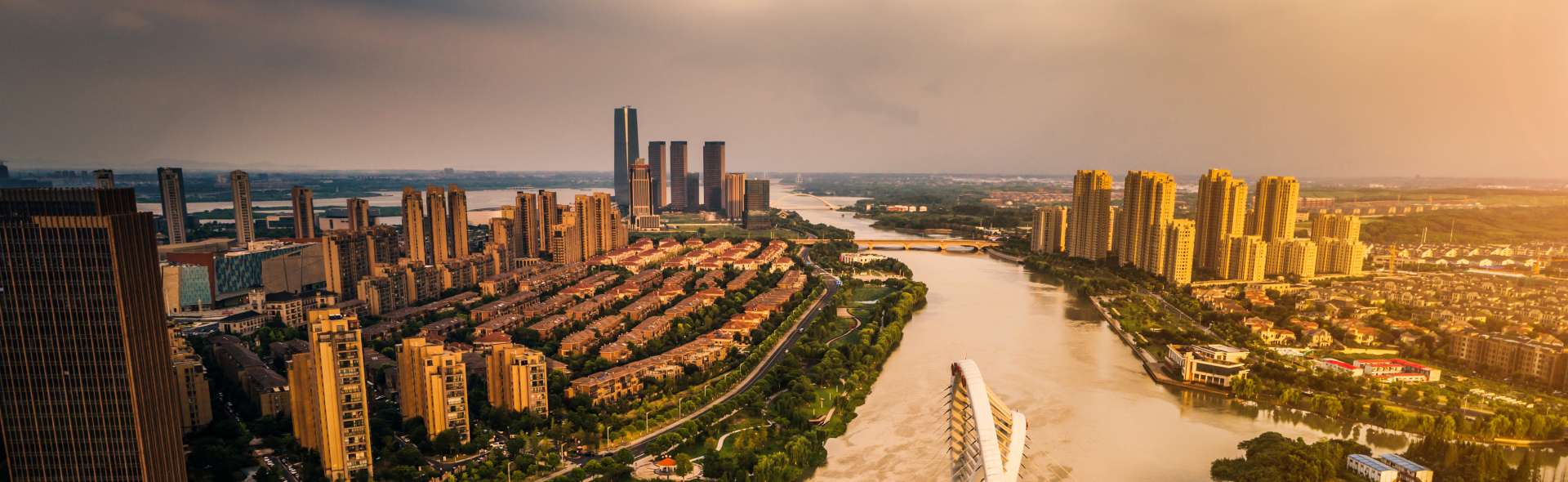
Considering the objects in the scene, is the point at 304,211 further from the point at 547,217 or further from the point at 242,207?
the point at 547,217

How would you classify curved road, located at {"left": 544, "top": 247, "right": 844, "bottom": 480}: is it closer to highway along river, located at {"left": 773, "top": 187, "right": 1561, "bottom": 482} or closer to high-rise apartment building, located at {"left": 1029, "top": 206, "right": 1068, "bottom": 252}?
highway along river, located at {"left": 773, "top": 187, "right": 1561, "bottom": 482}

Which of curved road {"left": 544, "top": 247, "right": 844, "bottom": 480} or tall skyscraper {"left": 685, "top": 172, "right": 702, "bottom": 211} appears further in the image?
tall skyscraper {"left": 685, "top": 172, "right": 702, "bottom": 211}

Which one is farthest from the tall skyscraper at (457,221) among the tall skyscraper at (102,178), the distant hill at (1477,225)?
the distant hill at (1477,225)

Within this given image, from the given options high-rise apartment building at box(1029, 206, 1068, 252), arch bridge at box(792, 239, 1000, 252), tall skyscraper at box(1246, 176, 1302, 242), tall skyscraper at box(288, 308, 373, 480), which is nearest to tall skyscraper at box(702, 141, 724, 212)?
arch bridge at box(792, 239, 1000, 252)

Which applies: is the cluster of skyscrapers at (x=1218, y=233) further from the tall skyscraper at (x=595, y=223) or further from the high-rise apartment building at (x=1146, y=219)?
the tall skyscraper at (x=595, y=223)

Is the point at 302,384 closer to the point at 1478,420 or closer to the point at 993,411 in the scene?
the point at 993,411
